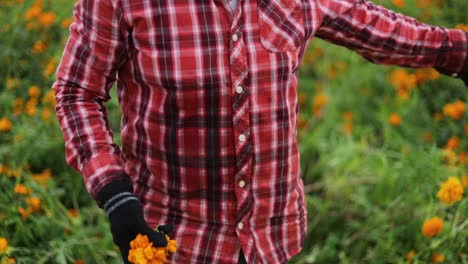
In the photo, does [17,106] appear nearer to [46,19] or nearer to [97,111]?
[46,19]

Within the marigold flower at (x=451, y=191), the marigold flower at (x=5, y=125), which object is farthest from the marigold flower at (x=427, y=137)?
the marigold flower at (x=5, y=125)

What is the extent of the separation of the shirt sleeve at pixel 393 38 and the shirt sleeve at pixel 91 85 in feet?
1.62

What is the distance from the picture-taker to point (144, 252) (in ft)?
3.41

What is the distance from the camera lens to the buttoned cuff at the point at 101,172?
3.65 feet

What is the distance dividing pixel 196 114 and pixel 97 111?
21 centimetres

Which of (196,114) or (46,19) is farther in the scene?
(46,19)

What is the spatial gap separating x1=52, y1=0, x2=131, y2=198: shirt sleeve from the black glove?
24mm

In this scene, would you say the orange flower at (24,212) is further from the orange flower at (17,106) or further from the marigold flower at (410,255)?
the marigold flower at (410,255)

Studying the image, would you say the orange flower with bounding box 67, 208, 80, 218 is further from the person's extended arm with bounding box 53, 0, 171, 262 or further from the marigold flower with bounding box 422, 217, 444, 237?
the marigold flower with bounding box 422, 217, 444, 237

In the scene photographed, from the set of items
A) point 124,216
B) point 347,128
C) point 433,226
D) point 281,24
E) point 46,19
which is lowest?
point 347,128

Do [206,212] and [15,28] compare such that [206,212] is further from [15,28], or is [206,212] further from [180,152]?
[15,28]

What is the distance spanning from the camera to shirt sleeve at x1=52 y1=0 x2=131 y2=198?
1.09 m

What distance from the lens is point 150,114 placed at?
1163 mm

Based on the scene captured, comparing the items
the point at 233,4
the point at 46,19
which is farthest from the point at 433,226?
the point at 46,19
